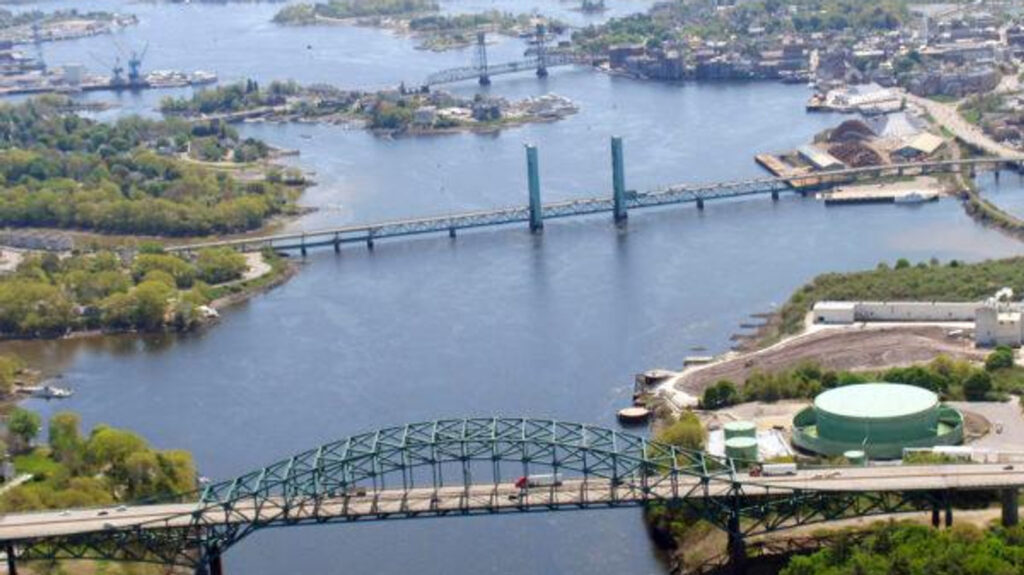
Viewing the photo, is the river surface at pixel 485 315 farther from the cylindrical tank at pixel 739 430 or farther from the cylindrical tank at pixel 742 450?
the cylindrical tank at pixel 739 430

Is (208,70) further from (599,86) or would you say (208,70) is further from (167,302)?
(167,302)

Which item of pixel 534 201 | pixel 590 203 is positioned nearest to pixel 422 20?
pixel 590 203

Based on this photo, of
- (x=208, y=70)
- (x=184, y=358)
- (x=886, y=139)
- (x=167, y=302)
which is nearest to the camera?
(x=184, y=358)

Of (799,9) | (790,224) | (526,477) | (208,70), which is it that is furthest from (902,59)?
(526,477)

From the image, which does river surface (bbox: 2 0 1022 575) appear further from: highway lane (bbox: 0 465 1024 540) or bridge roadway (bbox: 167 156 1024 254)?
highway lane (bbox: 0 465 1024 540)

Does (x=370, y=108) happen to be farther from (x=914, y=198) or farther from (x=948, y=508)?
(x=948, y=508)

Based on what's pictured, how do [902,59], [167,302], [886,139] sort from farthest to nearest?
[902,59] < [886,139] < [167,302]

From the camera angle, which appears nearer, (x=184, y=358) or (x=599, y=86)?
(x=184, y=358)
